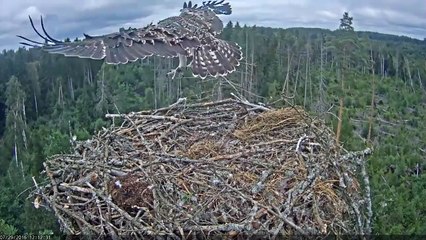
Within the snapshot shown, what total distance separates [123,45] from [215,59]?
4.56 feet

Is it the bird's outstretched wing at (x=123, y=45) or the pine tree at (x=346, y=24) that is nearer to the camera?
the bird's outstretched wing at (x=123, y=45)

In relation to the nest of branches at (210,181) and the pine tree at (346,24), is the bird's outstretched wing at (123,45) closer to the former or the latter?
the nest of branches at (210,181)

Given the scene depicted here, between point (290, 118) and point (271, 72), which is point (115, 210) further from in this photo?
point (271, 72)

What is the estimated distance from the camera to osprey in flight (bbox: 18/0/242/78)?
17.3ft

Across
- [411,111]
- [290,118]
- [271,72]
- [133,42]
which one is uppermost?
[133,42]

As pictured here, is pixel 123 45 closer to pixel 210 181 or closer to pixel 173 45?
pixel 173 45

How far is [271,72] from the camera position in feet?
115

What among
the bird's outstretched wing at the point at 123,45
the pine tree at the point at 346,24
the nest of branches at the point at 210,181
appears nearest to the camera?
the nest of branches at the point at 210,181

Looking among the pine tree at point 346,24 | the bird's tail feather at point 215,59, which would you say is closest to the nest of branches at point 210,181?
the bird's tail feather at point 215,59

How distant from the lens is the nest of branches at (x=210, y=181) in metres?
4.18

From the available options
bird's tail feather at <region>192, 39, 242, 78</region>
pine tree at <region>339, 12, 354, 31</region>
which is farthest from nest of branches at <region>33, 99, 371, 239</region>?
pine tree at <region>339, 12, 354, 31</region>

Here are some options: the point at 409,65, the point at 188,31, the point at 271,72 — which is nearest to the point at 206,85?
the point at 188,31

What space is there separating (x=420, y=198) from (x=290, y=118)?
11.9 m

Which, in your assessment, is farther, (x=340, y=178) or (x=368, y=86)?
(x=368, y=86)
